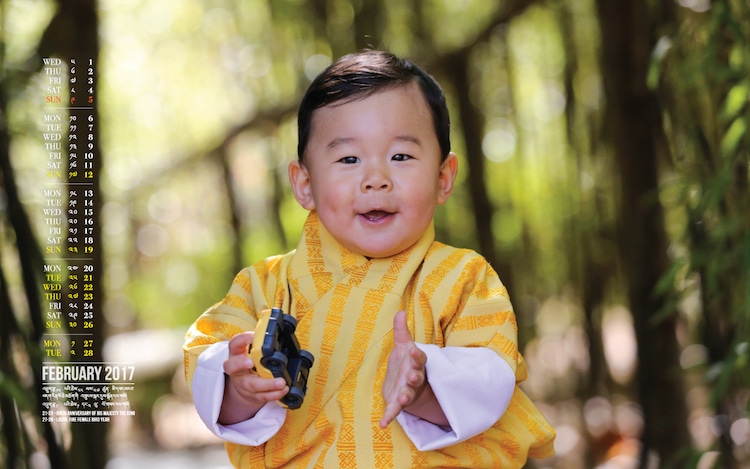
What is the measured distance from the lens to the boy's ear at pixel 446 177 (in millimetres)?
1000

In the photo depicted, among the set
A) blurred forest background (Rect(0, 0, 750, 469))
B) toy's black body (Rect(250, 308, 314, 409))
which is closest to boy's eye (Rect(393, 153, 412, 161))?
toy's black body (Rect(250, 308, 314, 409))

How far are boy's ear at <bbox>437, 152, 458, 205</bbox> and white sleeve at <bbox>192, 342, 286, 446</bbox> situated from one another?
1.04ft

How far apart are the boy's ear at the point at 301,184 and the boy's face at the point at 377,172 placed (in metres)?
0.05

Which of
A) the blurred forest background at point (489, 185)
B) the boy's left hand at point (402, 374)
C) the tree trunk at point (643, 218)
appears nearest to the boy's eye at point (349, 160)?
the boy's left hand at point (402, 374)

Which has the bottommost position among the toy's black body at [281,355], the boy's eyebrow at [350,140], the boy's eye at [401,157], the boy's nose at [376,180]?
the toy's black body at [281,355]

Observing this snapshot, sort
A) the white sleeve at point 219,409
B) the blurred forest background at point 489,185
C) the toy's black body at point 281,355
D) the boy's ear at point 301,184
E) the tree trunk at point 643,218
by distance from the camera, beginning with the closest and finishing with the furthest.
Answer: the toy's black body at point 281,355, the white sleeve at point 219,409, the boy's ear at point 301,184, the blurred forest background at point 489,185, the tree trunk at point 643,218

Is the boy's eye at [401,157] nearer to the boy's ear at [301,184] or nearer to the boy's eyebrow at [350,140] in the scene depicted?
the boy's eyebrow at [350,140]

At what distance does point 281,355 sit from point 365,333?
179mm

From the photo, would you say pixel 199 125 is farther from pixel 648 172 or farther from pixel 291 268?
pixel 291 268

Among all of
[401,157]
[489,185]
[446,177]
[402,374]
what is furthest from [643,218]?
[402,374]

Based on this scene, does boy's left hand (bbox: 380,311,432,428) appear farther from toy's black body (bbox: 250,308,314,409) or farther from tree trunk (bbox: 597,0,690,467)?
tree trunk (bbox: 597,0,690,467)

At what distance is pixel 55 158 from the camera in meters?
1.45

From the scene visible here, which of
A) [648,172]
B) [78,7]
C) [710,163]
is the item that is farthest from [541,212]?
[78,7]

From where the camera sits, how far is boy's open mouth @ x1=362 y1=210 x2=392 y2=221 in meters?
0.93
